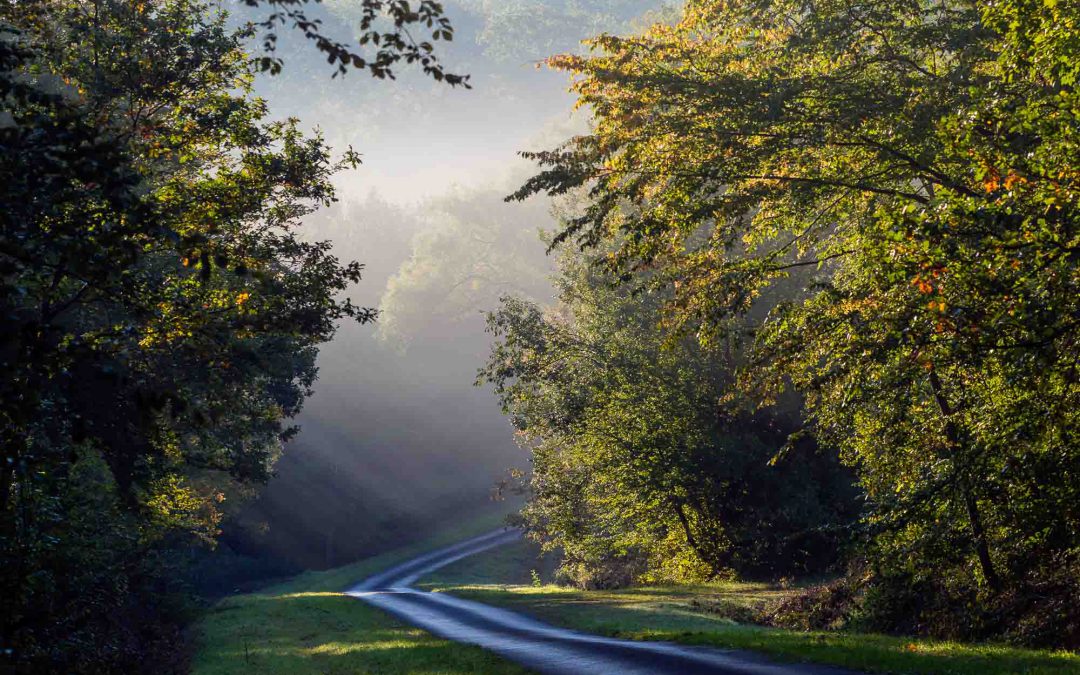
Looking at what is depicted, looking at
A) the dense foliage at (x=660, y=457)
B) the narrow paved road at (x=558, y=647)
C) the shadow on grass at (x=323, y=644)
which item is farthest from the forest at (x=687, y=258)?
the dense foliage at (x=660, y=457)

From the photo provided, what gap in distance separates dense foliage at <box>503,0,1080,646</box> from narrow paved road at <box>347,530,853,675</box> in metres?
3.20

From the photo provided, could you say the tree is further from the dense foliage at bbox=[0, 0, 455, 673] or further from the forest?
the dense foliage at bbox=[0, 0, 455, 673]

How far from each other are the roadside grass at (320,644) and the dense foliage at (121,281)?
238 cm

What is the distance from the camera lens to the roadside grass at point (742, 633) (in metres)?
13.5

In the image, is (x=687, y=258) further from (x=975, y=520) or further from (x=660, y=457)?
(x=660, y=457)

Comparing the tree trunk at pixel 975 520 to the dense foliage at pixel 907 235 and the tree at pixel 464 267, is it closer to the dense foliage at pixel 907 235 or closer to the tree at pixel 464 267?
the dense foliage at pixel 907 235

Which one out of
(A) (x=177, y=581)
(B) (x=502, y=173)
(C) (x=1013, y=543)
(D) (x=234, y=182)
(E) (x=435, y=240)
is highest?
(B) (x=502, y=173)

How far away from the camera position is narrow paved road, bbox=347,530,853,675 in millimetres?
14766

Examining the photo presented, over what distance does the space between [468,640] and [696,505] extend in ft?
64.0

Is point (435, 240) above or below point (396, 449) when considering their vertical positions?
above

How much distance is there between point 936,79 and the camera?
18.5 metres

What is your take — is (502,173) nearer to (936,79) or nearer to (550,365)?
(550,365)

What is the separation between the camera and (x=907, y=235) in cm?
1351

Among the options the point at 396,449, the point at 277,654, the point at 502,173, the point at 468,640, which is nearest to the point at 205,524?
the point at 277,654
